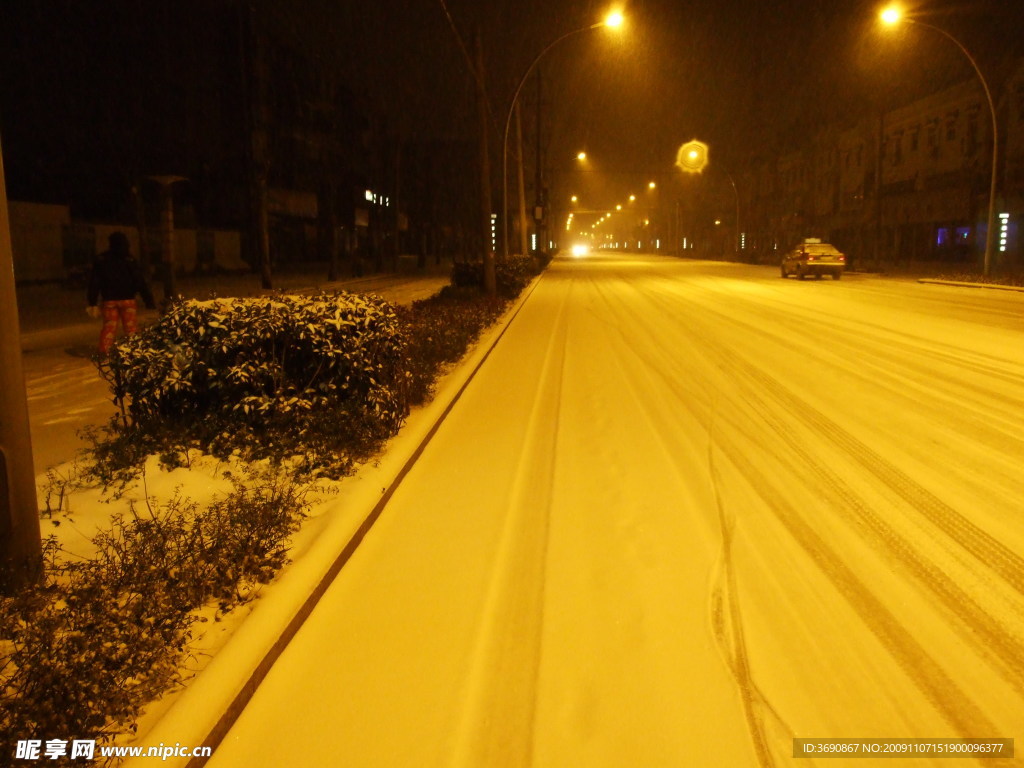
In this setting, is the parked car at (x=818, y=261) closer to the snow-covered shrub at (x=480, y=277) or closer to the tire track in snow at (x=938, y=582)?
the snow-covered shrub at (x=480, y=277)

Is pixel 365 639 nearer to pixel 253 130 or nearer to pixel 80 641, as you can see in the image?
pixel 80 641

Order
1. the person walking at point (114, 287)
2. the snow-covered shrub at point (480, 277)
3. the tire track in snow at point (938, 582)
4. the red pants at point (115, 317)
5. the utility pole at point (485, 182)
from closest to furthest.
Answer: the tire track in snow at point (938, 582) < the person walking at point (114, 287) < the red pants at point (115, 317) < the utility pole at point (485, 182) < the snow-covered shrub at point (480, 277)

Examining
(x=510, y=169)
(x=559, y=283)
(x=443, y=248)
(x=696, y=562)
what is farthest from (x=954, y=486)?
(x=443, y=248)

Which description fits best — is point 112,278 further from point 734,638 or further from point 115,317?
point 734,638

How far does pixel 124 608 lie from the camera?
4031 millimetres

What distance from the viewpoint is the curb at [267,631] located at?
10.7 feet

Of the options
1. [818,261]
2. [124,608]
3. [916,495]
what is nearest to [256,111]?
[818,261]

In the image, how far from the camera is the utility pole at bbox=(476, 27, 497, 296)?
67.0 feet

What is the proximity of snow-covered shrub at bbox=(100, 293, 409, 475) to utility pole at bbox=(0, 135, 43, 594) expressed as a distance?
87.5 inches

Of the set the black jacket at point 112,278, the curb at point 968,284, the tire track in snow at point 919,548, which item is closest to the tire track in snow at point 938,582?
the tire track in snow at point 919,548

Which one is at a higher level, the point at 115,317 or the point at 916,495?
the point at 115,317

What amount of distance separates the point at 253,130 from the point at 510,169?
20.3 meters

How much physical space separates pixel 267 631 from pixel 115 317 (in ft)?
32.6

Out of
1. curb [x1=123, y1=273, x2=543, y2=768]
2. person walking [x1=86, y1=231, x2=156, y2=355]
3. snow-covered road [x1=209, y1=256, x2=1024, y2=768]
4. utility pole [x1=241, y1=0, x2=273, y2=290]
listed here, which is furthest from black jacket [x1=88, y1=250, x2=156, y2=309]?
utility pole [x1=241, y1=0, x2=273, y2=290]
